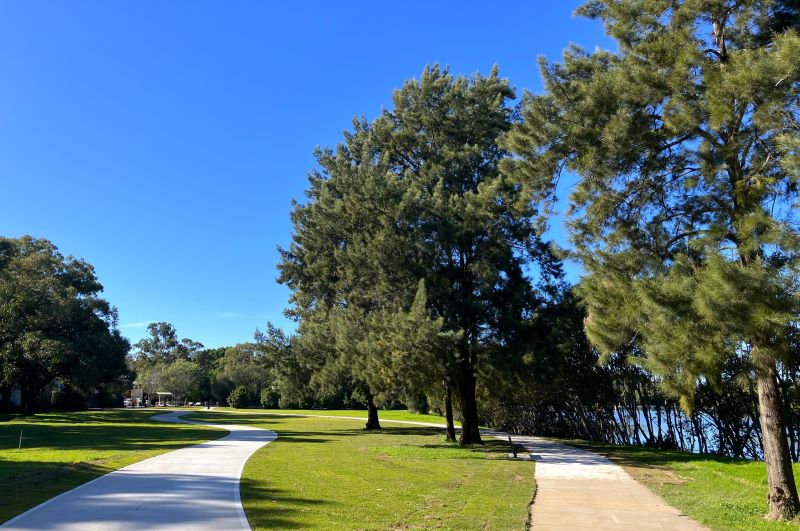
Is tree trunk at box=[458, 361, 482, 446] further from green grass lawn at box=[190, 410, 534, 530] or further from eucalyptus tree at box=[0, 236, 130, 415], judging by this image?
eucalyptus tree at box=[0, 236, 130, 415]

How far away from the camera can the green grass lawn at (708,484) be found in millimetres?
8656

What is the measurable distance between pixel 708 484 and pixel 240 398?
7034cm

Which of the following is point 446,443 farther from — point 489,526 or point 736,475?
point 489,526

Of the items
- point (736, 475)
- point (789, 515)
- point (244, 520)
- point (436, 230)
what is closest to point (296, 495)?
point (244, 520)

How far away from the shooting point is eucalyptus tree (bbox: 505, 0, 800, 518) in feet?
23.9

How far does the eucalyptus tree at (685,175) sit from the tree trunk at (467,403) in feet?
42.0

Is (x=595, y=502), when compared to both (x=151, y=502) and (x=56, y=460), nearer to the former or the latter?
(x=151, y=502)

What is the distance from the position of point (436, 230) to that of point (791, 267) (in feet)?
44.5

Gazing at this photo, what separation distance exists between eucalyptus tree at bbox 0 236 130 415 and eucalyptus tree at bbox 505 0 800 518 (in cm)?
3698

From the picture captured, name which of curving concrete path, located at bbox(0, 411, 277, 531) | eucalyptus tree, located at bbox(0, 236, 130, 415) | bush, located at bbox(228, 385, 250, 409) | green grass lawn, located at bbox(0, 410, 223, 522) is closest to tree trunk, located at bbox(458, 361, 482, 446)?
green grass lawn, located at bbox(0, 410, 223, 522)

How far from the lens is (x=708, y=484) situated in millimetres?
12375

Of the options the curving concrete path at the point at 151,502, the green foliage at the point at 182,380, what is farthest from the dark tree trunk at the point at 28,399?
the green foliage at the point at 182,380

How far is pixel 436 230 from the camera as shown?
66.0 ft

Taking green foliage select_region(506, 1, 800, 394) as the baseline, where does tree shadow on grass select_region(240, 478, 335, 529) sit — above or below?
below
